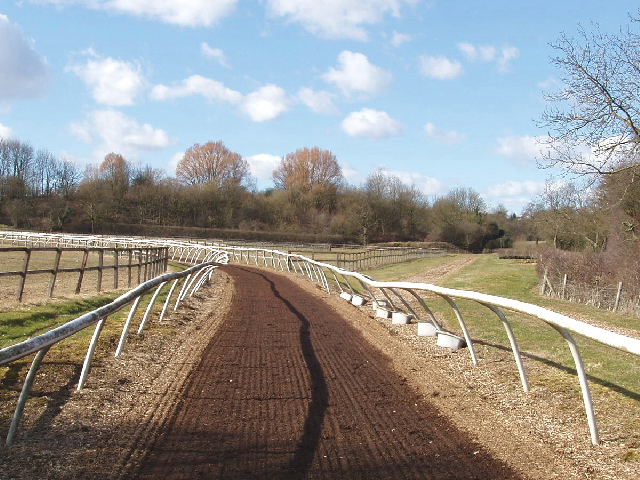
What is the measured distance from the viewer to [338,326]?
1102cm

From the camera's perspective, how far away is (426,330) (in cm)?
966

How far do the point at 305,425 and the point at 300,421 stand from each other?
4.7 inches

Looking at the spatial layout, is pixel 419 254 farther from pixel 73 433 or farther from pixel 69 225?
pixel 73 433

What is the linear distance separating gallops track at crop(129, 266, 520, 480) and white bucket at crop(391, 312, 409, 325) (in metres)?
2.67

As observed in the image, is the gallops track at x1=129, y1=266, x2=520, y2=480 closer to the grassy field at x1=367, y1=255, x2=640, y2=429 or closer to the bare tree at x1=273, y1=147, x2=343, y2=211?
the grassy field at x1=367, y1=255, x2=640, y2=429

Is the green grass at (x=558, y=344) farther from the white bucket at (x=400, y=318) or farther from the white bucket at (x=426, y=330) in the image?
the white bucket at (x=400, y=318)

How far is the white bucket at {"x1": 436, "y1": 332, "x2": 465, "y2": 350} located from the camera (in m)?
8.56

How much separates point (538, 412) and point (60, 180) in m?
92.7

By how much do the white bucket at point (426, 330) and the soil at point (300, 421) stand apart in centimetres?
91

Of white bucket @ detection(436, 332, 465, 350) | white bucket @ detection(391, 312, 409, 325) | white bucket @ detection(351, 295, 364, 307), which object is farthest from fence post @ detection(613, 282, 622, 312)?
white bucket @ detection(436, 332, 465, 350)

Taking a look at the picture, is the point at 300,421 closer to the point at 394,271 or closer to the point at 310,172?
the point at 394,271

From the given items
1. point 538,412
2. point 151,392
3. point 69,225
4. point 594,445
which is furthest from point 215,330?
point 69,225

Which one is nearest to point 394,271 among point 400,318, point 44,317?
point 400,318

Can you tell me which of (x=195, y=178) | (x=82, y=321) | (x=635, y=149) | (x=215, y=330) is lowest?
(x=215, y=330)
